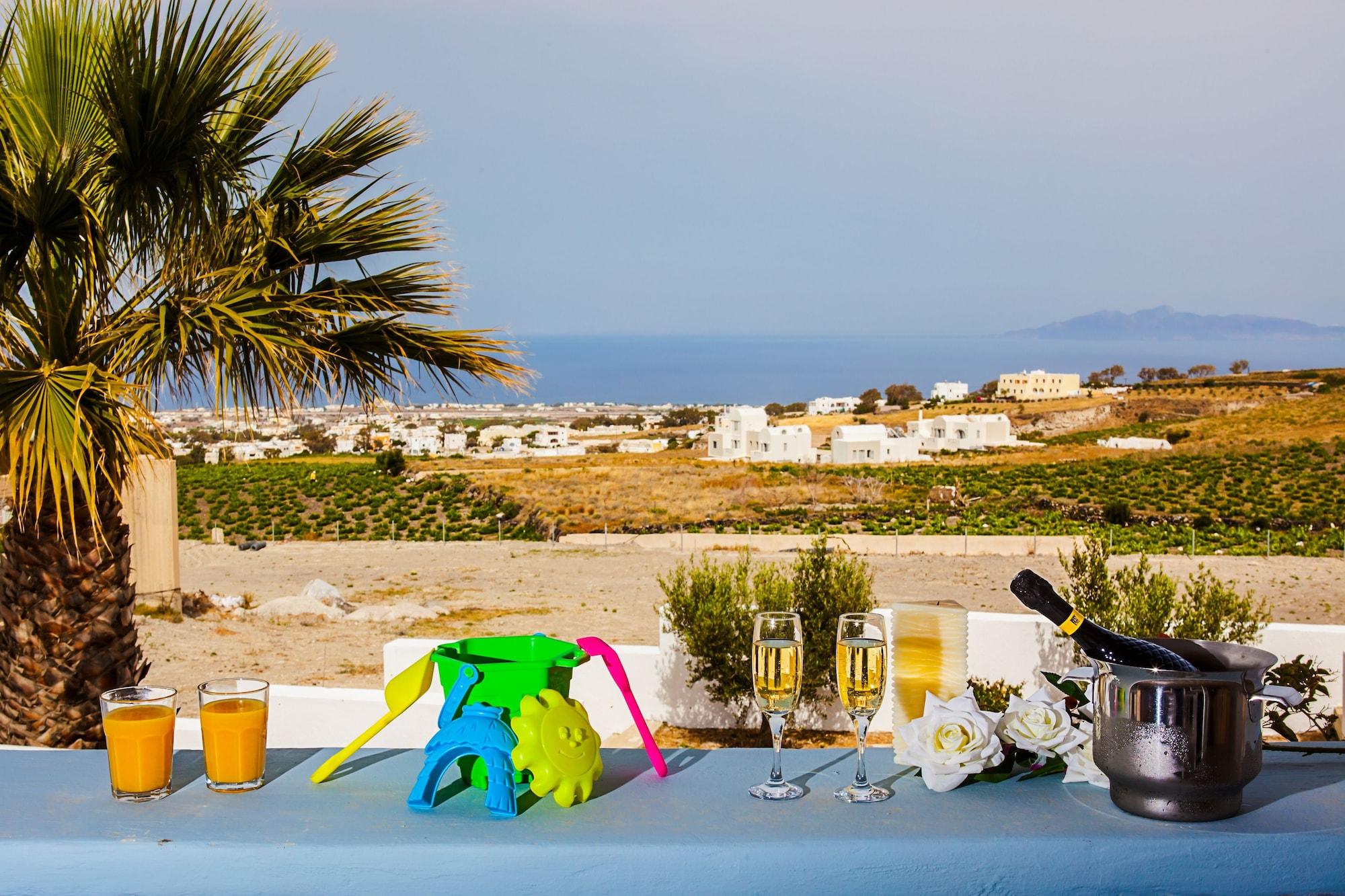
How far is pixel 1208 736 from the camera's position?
1051 mm

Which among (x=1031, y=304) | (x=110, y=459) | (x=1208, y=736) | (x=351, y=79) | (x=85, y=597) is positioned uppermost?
(x=351, y=79)

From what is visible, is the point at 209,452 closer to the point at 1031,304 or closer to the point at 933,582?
the point at 933,582

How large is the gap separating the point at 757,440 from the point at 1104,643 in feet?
135

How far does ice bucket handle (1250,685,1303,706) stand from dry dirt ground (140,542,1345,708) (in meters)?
6.08

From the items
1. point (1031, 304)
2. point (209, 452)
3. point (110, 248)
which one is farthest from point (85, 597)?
point (1031, 304)

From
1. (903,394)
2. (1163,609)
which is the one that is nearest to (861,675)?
(1163,609)

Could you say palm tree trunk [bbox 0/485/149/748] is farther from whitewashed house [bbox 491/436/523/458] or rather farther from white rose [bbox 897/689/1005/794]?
whitewashed house [bbox 491/436/523/458]

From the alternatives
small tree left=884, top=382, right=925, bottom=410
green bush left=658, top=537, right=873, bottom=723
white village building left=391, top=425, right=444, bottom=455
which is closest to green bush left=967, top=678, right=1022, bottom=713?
green bush left=658, top=537, right=873, bottom=723

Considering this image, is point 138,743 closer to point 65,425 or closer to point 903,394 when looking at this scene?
point 65,425

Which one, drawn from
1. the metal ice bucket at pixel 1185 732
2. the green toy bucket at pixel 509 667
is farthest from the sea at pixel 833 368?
the green toy bucket at pixel 509 667

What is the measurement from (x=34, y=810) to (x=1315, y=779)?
53.4 inches

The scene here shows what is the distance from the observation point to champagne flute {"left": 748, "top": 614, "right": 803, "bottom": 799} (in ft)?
3.75

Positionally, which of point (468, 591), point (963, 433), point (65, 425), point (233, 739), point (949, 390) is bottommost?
point (468, 591)

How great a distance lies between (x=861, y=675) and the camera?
115cm
